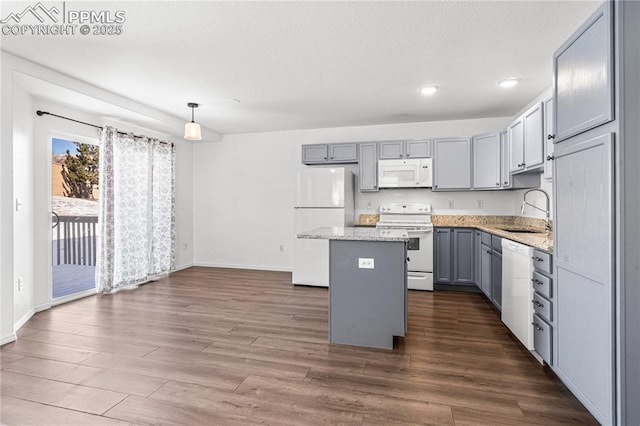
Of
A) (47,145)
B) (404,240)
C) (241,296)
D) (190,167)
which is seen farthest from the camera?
(190,167)

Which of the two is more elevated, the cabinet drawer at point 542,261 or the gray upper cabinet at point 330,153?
the gray upper cabinet at point 330,153

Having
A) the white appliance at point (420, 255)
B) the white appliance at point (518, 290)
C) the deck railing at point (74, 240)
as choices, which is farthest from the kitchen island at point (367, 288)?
the deck railing at point (74, 240)

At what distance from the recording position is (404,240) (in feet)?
8.71

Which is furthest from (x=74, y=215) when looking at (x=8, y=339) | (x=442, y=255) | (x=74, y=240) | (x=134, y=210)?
(x=442, y=255)

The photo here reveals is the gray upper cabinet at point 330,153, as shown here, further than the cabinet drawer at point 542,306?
Yes

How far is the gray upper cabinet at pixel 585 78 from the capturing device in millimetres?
1597

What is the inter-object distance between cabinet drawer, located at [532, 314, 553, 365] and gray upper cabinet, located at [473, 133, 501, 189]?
2360 mm

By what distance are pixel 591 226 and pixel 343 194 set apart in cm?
323

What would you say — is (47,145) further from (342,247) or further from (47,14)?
(342,247)

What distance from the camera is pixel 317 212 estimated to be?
4871mm

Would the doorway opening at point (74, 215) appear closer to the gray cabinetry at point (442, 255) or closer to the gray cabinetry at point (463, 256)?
the gray cabinetry at point (442, 255)

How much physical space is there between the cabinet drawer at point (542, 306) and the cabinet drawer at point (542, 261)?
203 millimetres

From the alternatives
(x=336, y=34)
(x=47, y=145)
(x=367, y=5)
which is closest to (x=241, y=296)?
(x=47, y=145)

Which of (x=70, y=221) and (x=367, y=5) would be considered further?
(x=70, y=221)
